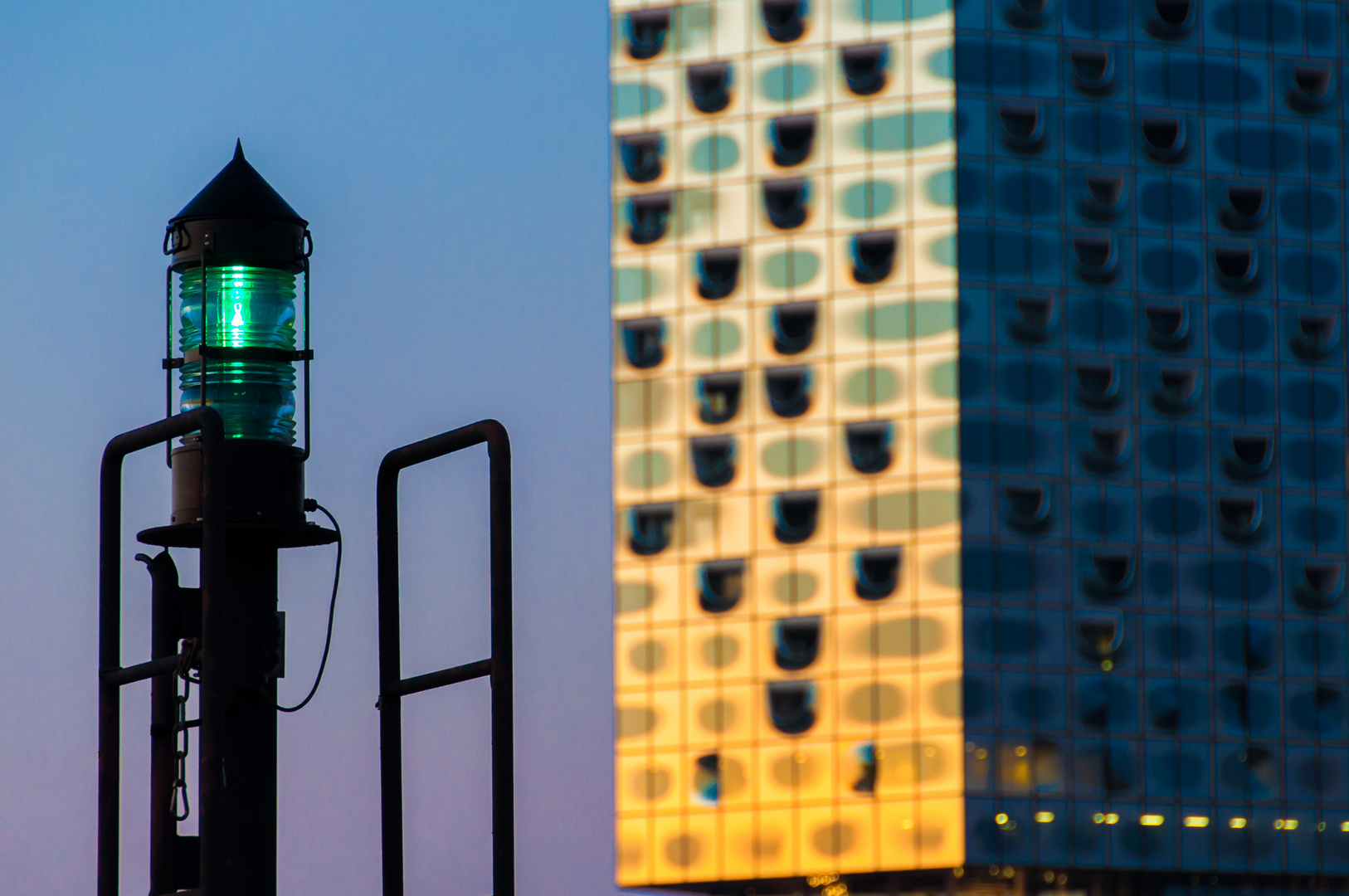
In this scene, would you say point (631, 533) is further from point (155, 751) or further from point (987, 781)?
point (155, 751)

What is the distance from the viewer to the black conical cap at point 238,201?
6.64m

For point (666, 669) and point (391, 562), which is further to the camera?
point (666, 669)

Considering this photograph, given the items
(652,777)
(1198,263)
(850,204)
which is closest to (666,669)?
(652,777)

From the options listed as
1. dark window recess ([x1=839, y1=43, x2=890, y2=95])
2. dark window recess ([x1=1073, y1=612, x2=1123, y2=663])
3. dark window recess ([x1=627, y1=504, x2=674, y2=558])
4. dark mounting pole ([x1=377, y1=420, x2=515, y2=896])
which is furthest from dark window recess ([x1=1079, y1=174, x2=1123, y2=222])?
dark mounting pole ([x1=377, y1=420, x2=515, y2=896])

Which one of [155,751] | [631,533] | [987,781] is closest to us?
[155,751]

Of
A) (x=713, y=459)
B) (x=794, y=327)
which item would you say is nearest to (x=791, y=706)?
(x=713, y=459)

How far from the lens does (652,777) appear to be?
87125 millimetres

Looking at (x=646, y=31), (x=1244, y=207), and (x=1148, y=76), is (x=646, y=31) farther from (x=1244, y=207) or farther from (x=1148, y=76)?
(x=1244, y=207)

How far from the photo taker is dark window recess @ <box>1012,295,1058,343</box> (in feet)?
283

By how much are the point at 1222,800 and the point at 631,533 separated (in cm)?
2435

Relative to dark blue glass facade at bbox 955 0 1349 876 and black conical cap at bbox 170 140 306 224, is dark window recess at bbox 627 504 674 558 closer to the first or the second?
dark blue glass facade at bbox 955 0 1349 876

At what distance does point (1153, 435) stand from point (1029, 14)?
16722 mm

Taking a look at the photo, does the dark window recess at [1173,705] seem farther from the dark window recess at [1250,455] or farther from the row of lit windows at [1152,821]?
the dark window recess at [1250,455]

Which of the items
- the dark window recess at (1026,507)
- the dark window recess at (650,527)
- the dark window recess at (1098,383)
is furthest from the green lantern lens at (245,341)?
the dark window recess at (650,527)
